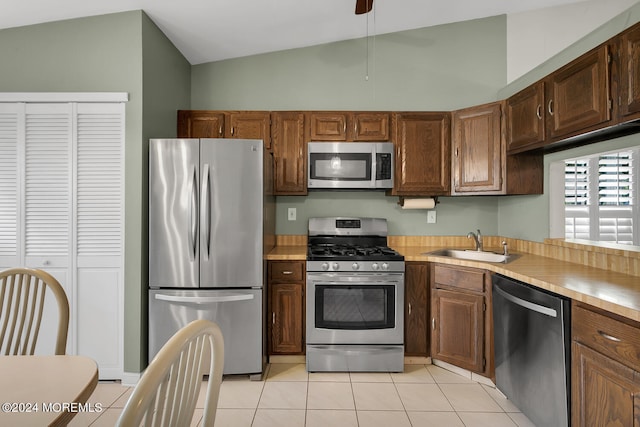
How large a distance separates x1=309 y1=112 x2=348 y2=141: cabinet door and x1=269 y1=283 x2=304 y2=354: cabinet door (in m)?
1.31

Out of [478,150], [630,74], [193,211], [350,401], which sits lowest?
[350,401]

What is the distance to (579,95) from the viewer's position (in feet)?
6.67

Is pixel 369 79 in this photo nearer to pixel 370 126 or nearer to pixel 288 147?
pixel 370 126

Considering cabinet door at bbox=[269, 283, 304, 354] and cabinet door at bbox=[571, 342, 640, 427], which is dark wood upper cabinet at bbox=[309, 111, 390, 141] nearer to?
cabinet door at bbox=[269, 283, 304, 354]

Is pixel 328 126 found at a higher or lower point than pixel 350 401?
higher

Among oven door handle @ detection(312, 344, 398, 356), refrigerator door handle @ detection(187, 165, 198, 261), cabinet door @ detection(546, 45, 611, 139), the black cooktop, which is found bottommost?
oven door handle @ detection(312, 344, 398, 356)

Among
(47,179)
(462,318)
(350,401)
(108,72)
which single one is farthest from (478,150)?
(47,179)

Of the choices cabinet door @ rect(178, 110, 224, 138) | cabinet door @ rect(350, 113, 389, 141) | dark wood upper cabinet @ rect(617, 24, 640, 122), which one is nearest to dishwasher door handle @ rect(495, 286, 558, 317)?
dark wood upper cabinet @ rect(617, 24, 640, 122)

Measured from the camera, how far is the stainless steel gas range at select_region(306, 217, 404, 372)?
277 centimetres

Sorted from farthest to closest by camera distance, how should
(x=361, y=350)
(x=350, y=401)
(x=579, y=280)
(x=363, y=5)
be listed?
1. (x=361, y=350)
2. (x=350, y=401)
3. (x=363, y=5)
4. (x=579, y=280)

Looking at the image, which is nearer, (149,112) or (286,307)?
(149,112)

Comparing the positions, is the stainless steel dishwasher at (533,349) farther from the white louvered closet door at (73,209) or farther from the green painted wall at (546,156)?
the white louvered closet door at (73,209)

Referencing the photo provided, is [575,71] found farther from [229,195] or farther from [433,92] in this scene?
[229,195]

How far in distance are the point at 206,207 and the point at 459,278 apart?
75.8 inches
